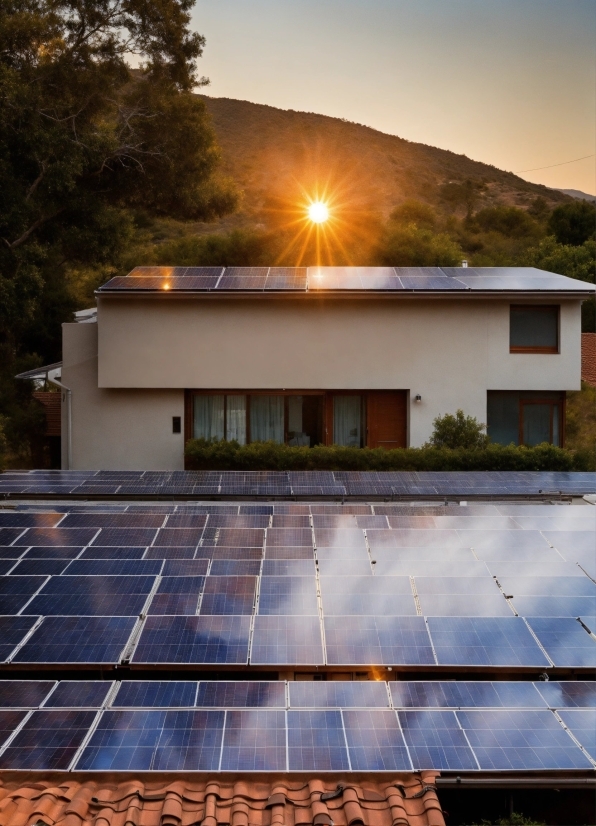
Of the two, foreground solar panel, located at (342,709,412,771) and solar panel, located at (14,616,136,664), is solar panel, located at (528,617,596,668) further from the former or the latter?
solar panel, located at (14,616,136,664)

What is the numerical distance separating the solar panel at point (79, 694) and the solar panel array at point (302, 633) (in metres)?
0.02

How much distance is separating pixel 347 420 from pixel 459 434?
173 inches

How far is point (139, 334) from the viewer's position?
25.0m

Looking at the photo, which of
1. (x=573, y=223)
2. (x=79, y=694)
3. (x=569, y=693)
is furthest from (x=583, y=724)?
(x=573, y=223)

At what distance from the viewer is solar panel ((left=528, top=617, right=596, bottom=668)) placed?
7383 mm

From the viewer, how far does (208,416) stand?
83.8 feet

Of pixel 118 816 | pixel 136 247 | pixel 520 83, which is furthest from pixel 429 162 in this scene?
pixel 118 816

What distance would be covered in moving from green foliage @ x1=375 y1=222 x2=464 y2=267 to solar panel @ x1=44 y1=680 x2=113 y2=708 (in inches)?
1730

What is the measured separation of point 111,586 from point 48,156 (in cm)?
2132

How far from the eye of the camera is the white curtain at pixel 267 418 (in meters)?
25.3

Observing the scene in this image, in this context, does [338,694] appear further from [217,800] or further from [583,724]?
[583,724]

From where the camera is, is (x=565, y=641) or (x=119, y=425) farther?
(x=119, y=425)

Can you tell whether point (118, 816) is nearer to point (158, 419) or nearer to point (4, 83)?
point (158, 419)

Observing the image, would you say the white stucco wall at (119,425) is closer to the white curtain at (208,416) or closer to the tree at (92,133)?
the white curtain at (208,416)
